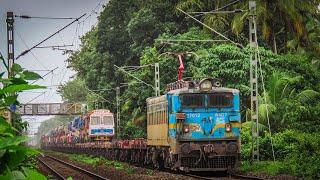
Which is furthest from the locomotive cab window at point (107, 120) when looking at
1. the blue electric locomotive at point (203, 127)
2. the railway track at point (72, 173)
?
the blue electric locomotive at point (203, 127)

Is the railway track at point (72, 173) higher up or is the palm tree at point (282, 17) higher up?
the palm tree at point (282, 17)

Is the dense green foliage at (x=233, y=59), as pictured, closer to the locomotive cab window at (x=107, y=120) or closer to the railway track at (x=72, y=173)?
the locomotive cab window at (x=107, y=120)

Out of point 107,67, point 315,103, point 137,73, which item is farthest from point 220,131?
point 107,67

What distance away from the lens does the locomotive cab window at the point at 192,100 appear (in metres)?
20.6

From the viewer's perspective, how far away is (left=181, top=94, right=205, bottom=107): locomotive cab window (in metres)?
20.6

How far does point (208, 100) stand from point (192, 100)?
545mm

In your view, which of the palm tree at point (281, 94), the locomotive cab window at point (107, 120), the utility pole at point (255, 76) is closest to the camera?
the utility pole at point (255, 76)

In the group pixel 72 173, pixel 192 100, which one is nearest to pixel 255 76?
pixel 192 100

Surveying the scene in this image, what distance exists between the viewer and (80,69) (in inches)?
2751

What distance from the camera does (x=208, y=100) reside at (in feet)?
68.0

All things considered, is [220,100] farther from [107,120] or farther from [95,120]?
[107,120]

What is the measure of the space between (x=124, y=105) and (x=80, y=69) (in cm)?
2173

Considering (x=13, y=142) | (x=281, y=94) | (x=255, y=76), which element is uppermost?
(x=281, y=94)

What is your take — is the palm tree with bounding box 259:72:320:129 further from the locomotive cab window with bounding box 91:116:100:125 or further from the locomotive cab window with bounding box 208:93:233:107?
the locomotive cab window with bounding box 91:116:100:125
